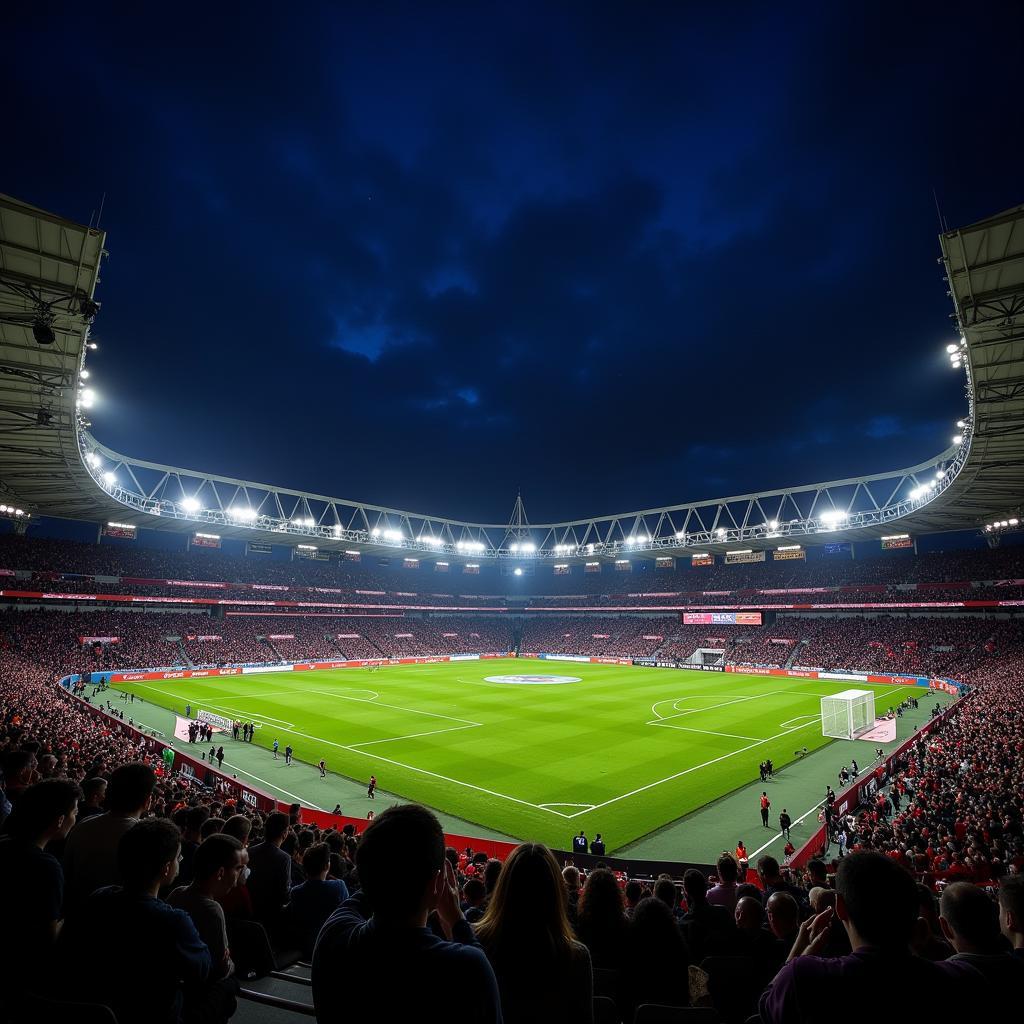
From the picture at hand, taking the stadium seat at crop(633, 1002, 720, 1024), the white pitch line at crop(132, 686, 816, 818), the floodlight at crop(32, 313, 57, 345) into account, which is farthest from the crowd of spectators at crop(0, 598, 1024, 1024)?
the floodlight at crop(32, 313, 57, 345)

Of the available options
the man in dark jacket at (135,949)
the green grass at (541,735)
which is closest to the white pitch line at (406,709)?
the green grass at (541,735)

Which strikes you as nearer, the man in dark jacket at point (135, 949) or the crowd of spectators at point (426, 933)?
the crowd of spectators at point (426, 933)

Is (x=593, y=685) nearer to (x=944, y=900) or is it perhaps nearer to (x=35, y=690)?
(x=35, y=690)

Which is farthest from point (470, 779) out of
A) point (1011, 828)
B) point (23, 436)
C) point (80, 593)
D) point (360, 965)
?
point (80, 593)

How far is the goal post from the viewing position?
3403 centimetres

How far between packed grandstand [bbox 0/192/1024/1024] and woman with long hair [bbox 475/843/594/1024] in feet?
0.04

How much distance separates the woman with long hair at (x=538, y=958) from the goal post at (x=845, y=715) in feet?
120

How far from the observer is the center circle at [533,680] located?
195ft

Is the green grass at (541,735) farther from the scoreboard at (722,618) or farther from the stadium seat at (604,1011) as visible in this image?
the stadium seat at (604,1011)

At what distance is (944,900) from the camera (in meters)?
3.42

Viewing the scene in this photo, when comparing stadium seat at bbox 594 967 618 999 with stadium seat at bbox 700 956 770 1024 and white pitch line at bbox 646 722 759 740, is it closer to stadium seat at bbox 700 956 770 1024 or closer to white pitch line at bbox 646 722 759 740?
stadium seat at bbox 700 956 770 1024

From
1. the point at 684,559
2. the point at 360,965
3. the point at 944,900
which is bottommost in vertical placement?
the point at 944,900

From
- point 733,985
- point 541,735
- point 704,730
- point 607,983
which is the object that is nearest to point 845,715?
point 704,730

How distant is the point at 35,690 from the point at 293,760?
1487 centimetres
